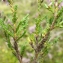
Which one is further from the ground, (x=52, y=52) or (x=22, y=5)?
(x=52, y=52)

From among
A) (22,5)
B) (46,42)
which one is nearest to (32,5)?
(22,5)

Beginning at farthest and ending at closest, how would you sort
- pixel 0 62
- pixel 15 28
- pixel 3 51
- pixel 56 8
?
pixel 3 51
pixel 0 62
pixel 15 28
pixel 56 8

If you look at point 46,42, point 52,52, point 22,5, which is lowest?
point 22,5

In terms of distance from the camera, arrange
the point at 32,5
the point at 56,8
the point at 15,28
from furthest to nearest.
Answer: the point at 32,5
the point at 15,28
the point at 56,8

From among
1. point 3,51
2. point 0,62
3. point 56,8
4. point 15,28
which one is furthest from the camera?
point 3,51

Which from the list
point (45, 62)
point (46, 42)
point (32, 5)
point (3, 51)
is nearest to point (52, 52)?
point (45, 62)

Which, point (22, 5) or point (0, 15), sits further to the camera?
point (22, 5)

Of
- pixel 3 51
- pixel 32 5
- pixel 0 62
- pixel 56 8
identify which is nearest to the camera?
pixel 56 8

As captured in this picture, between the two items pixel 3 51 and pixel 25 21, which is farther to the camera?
pixel 3 51

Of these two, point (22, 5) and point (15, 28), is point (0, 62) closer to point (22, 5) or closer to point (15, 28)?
point (15, 28)

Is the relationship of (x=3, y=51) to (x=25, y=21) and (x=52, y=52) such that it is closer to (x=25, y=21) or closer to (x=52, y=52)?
(x=52, y=52)
